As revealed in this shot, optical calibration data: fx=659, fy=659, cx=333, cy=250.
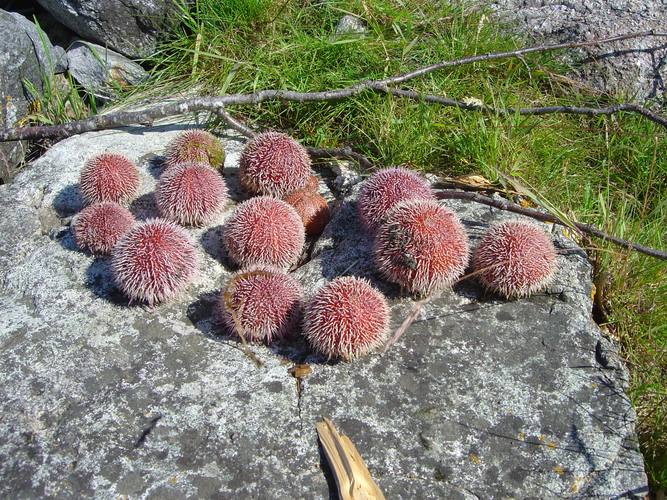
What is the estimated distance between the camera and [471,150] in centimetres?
365

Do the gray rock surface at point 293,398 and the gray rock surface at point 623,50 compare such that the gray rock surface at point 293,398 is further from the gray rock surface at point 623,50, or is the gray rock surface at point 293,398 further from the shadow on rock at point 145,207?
the gray rock surface at point 623,50

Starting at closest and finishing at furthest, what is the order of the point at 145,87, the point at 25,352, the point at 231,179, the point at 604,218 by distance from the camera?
the point at 25,352 → the point at 604,218 → the point at 231,179 → the point at 145,87

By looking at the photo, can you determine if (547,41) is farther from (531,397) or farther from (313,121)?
(531,397)

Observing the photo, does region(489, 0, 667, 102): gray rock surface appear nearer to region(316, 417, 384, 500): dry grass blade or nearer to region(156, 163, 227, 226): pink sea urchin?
region(156, 163, 227, 226): pink sea urchin

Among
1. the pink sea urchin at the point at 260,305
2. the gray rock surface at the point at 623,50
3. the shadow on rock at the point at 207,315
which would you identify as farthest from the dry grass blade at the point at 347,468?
the gray rock surface at the point at 623,50

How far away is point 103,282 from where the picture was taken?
9.51ft

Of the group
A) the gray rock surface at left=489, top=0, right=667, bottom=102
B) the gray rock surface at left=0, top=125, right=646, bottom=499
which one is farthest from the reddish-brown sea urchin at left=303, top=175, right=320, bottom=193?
the gray rock surface at left=489, top=0, right=667, bottom=102

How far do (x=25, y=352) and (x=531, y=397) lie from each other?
192 cm

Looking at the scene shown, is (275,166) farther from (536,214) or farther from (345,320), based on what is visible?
(536,214)

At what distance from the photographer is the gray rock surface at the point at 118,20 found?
4.43m

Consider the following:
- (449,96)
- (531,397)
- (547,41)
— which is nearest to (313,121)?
(449,96)

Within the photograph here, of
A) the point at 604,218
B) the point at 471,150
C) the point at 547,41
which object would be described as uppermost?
the point at 547,41

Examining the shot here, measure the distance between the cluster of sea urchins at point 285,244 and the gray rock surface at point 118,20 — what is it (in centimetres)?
167

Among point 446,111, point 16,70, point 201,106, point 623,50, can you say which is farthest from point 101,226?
point 623,50
